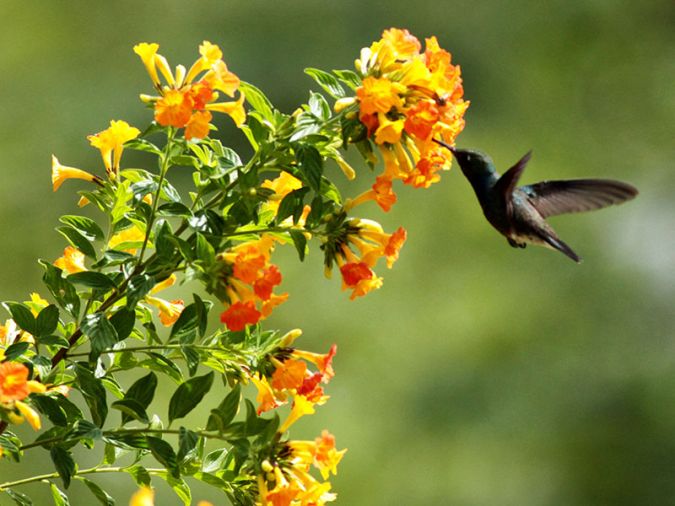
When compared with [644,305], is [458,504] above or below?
below

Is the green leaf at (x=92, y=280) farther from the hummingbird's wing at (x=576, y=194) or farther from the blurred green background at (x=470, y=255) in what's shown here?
the blurred green background at (x=470, y=255)

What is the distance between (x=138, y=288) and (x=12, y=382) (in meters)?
0.18

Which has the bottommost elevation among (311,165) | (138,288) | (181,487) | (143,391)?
(181,487)

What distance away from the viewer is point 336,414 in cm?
510

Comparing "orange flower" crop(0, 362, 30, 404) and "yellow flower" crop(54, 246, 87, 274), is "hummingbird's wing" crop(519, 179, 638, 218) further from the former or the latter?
"orange flower" crop(0, 362, 30, 404)

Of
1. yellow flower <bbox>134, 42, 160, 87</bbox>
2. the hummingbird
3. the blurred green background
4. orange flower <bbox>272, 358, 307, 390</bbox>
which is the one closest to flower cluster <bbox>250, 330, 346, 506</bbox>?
orange flower <bbox>272, 358, 307, 390</bbox>

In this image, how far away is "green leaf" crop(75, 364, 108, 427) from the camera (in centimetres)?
106

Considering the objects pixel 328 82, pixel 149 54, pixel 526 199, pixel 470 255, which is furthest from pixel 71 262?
pixel 470 255

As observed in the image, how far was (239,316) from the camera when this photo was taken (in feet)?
3.44

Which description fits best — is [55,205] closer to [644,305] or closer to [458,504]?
[458,504]

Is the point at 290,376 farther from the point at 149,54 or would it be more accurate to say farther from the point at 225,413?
the point at 149,54

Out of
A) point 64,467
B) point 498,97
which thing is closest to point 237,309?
point 64,467

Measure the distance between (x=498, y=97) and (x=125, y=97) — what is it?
245 cm

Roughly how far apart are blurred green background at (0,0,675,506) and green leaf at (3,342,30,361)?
3828 mm
